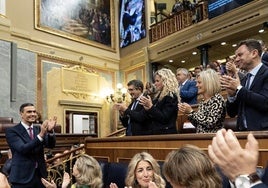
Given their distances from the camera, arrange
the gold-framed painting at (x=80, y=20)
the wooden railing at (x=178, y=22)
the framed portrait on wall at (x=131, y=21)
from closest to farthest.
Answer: the wooden railing at (x=178, y=22) < the gold-framed painting at (x=80, y=20) < the framed portrait on wall at (x=131, y=21)

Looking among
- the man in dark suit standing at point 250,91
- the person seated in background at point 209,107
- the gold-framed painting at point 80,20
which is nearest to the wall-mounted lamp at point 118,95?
the gold-framed painting at point 80,20

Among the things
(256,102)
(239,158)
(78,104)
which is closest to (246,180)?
(239,158)

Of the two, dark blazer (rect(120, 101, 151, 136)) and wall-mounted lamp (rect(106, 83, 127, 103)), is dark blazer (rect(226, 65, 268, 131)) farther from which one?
wall-mounted lamp (rect(106, 83, 127, 103))

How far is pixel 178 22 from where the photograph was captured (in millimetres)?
10070

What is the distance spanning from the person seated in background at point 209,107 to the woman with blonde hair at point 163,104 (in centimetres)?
38

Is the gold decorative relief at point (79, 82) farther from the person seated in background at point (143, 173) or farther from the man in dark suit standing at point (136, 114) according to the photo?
the person seated in background at point (143, 173)

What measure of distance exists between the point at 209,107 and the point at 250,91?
45cm

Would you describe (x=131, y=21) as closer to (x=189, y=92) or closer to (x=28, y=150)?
(x=189, y=92)

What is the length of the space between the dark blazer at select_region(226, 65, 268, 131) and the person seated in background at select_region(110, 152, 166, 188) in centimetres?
78

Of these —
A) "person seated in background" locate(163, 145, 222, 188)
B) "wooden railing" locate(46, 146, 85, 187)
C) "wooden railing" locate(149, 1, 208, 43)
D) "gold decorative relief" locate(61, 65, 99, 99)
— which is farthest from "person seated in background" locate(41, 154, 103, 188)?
"gold decorative relief" locate(61, 65, 99, 99)

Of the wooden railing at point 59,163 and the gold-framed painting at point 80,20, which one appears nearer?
the wooden railing at point 59,163

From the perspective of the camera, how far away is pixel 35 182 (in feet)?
10.6

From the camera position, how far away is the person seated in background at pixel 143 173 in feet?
8.59

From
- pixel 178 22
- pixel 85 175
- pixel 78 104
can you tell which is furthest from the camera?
pixel 78 104
